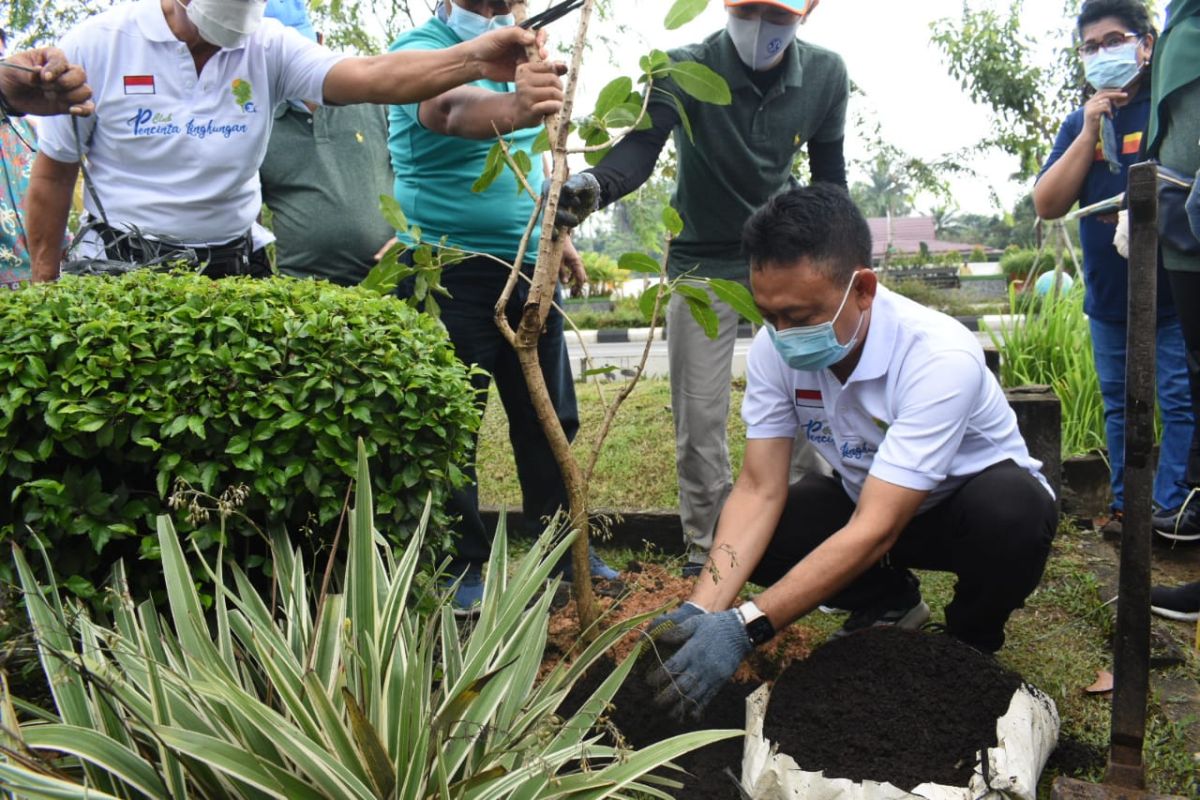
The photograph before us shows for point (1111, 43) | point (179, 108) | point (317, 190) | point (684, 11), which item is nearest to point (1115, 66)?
point (1111, 43)

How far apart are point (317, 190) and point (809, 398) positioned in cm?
202

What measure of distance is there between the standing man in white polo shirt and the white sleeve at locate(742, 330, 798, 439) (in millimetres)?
1049

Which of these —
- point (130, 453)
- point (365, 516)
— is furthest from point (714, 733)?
point (130, 453)

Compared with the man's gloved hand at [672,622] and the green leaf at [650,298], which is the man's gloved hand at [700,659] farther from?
the green leaf at [650,298]

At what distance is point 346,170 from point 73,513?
200 cm

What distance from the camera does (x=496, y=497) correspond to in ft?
15.3

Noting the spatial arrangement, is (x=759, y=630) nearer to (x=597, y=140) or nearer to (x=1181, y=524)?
(x=597, y=140)

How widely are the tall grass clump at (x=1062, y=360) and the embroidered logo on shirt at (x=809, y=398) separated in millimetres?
2381

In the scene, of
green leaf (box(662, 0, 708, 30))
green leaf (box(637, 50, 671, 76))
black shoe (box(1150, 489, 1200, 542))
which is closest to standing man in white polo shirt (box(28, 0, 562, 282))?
green leaf (box(637, 50, 671, 76))

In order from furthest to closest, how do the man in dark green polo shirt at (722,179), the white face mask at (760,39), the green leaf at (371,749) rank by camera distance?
the man in dark green polo shirt at (722,179) < the white face mask at (760,39) < the green leaf at (371,749)

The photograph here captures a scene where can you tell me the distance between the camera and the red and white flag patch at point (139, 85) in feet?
8.63

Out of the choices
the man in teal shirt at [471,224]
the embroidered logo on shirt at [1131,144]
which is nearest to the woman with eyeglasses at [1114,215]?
the embroidered logo on shirt at [1131,144]

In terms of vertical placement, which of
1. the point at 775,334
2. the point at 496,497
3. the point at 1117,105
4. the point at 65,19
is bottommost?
the point at 496,497

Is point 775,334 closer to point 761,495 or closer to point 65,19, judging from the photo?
point 761,495
